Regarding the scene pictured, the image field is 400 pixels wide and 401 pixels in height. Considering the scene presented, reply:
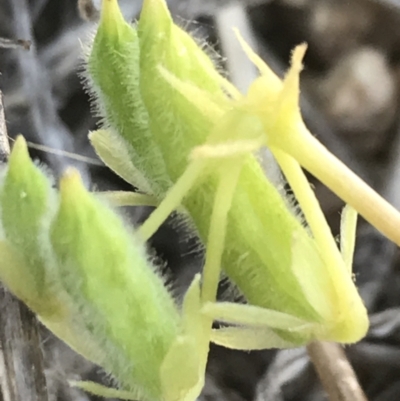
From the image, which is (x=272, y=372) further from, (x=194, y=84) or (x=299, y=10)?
(x=194, y=84)

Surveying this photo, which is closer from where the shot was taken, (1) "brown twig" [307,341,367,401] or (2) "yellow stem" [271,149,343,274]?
(2) "yellow stem" [271,149,343,274]

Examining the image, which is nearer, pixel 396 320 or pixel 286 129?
pixel 286 129

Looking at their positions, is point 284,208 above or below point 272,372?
above


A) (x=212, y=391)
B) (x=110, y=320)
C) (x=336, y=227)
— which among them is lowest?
(x=212, y=391)

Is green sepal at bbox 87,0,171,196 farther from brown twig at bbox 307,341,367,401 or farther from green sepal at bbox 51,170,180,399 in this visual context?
brown twig at bbox 307,341,367,401

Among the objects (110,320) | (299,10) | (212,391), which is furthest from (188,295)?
(299,10)

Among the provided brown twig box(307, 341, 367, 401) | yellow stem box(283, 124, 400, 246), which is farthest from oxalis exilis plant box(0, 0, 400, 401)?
brown twig box(307, 341, 367, 401)

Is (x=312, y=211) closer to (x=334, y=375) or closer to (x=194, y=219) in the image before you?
(x=194, y=219)
